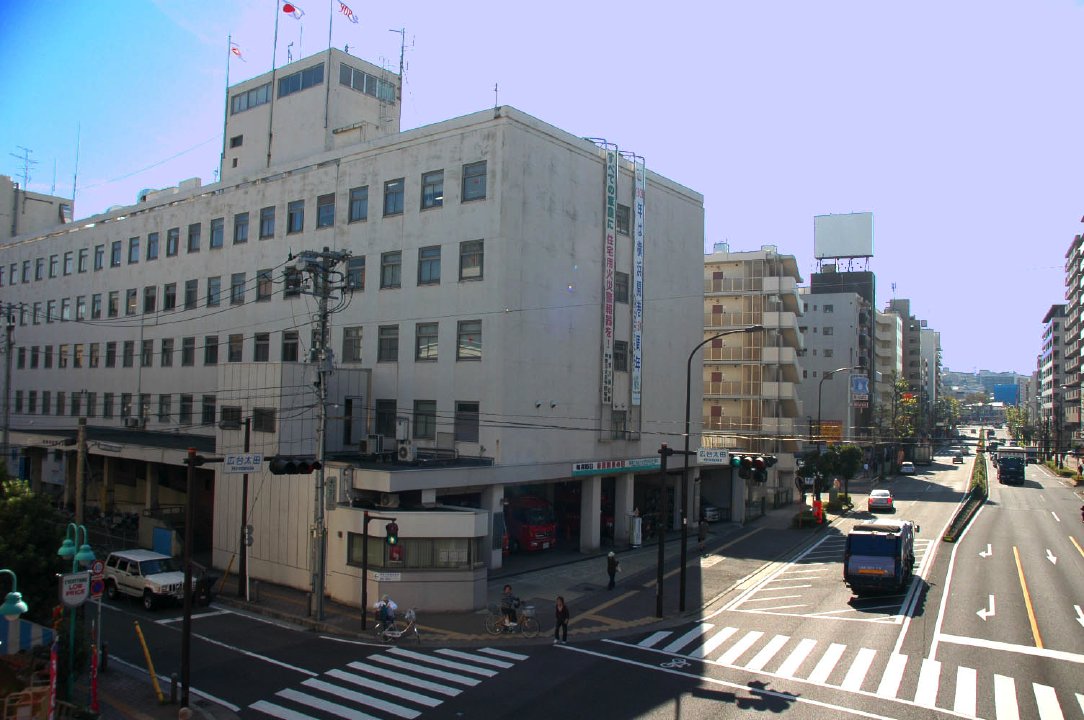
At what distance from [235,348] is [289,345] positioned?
18.3 feet

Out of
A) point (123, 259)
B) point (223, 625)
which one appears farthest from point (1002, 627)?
point (123, 259)

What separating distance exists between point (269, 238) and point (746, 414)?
4626cm

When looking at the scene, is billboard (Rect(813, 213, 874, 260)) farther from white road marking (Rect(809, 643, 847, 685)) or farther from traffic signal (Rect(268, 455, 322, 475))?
traffic signal (Rect(268, 455, 322, 475))

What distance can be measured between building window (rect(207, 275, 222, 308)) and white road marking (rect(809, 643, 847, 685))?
4135 cm

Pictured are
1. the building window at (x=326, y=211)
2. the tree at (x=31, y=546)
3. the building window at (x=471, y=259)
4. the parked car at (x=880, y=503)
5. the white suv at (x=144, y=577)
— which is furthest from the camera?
the parked car at (x=880, y=503)

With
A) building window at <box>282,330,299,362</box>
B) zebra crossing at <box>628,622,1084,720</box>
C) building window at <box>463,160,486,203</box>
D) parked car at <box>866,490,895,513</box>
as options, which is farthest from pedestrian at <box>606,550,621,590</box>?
parked car at <box>866,490,895,513</box>

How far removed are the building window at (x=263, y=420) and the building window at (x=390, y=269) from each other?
1024cm

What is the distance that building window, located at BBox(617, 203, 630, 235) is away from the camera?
4272 cm

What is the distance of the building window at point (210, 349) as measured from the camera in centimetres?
4909

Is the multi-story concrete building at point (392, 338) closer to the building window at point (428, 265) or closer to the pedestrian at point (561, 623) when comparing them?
the building window at point (428, 265)

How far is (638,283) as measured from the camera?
142ft

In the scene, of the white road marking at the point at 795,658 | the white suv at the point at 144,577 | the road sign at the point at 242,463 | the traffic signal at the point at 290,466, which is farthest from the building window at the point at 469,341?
the white road marking at the point at 795,658

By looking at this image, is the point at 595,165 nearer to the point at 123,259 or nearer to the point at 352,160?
the point at 352,160

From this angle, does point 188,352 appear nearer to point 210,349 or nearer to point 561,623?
point 210,349
